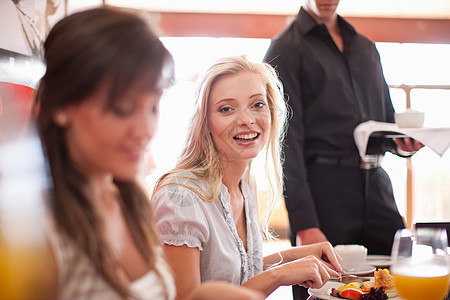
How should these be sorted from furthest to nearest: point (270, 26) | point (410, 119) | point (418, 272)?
point (270, 26)
point (410, 119)
point (418, 272)

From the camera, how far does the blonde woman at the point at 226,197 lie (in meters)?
1.35

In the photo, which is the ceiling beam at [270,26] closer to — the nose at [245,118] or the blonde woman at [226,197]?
the blonde woman at [226,197]

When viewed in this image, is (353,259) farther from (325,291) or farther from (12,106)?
(12,106)

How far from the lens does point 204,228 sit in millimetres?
1418

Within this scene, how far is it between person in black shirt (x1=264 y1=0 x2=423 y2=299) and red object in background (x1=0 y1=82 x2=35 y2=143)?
3.48 feet

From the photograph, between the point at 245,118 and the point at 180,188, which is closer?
the point at 180,188

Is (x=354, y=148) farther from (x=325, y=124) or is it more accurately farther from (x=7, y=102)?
(x=7, y=102)

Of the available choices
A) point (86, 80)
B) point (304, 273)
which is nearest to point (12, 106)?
point (304, 273)

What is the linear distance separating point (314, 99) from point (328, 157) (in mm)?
266

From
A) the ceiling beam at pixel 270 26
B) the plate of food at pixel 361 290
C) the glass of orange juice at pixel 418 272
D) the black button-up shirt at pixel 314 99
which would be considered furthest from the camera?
the ceiling beam at pixel 270 26

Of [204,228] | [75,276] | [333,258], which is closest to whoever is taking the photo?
[75,276]

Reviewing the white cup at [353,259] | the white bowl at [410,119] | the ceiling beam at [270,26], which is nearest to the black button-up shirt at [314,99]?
the white bowl at [410,119]

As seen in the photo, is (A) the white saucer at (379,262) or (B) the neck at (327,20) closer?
(A) the white saucer at (379,262)

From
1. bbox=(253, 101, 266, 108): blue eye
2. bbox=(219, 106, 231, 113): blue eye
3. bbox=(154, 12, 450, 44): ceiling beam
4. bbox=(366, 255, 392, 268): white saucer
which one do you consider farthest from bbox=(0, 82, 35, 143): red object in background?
bbox=(154, 12, 450, 44): ceiling beam
